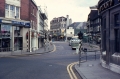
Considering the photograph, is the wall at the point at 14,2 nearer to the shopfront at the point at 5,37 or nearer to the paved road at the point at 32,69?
the shopfront at the point at 5,37

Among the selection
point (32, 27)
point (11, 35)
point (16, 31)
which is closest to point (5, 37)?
point (11, 35)

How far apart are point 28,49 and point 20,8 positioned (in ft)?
22.9

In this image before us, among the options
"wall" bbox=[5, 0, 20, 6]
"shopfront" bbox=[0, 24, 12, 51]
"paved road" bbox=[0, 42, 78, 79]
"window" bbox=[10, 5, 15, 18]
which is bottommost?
"paved road" bbox=[0, 42, 78, 79]

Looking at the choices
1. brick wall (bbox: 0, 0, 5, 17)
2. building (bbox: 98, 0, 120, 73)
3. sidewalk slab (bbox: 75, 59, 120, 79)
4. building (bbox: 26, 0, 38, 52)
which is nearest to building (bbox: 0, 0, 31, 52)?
brick wall (bbox: 0, 0, 5, 17)

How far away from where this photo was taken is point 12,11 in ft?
102

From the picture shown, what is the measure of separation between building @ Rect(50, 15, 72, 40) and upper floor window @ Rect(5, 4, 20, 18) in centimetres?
9159

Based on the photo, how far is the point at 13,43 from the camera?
1216 inches

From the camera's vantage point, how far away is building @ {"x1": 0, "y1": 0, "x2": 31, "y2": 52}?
28791mm

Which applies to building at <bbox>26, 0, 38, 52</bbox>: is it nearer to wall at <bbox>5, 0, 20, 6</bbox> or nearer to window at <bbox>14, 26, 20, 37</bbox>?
window at <bbox>14, 26, 20, 37</bbox>

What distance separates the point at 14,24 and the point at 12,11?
2.01 meters

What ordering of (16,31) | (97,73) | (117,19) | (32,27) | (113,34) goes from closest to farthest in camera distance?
(97,73), (117,19), (113,34), (16,31), (32,27)

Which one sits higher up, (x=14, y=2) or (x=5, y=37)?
(x=14, y=2)

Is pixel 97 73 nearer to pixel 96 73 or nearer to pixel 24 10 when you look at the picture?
pixel 96 73

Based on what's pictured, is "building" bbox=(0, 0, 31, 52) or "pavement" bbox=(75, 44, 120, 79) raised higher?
"building" bbox=(0, 0, 31, 52)
